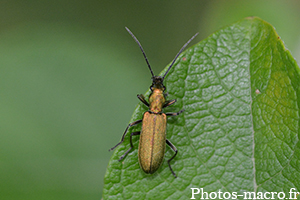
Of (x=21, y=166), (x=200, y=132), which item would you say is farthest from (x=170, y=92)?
(x=21, y=166)

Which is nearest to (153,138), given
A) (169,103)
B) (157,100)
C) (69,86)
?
(169,103)

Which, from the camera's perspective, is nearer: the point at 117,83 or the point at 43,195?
the point at 43,195

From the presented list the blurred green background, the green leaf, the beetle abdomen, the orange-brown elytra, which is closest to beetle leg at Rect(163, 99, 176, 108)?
the orange-brown elytra

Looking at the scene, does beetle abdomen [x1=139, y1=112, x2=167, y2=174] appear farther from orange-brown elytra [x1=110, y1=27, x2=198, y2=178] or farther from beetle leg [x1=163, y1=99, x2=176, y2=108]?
beetle leg [x1=163, y1=99, x2=176, y2=108]

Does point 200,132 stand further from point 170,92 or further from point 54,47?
A: point 54,47

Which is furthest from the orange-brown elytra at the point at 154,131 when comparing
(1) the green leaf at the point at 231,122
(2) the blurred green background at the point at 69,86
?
(2) the blurred green background at the point at 69,86

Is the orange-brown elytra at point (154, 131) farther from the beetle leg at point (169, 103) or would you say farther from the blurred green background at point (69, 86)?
the blurred green background at point (69, 86)
